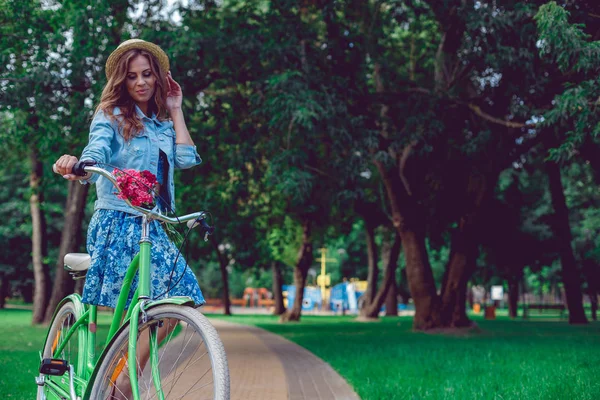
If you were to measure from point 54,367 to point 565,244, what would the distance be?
80.6 feet

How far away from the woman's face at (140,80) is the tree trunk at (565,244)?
73.9ft

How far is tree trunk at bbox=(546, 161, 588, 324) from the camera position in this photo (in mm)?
25500

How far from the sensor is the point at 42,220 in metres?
22.8

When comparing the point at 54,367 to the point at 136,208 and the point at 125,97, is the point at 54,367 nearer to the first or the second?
the point at 136,208

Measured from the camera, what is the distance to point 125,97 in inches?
148

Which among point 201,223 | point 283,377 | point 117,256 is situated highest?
point 201,223

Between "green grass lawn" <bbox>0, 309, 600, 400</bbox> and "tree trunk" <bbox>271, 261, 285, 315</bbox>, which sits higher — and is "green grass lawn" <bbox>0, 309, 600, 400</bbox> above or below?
below

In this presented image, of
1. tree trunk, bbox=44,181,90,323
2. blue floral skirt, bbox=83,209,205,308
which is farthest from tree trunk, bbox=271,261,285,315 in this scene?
blue floral skirt, bbox=83,209,205,308

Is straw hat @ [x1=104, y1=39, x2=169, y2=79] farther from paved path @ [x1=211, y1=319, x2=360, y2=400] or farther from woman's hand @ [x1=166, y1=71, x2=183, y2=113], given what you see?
paved path @ [x1=211, y1=319, x2=360, y2=400]

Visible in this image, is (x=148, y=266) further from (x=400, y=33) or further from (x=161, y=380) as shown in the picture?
(x=400, y=33)

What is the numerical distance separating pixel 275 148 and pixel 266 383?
7471 mm

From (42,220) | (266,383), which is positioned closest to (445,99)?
(266,383)

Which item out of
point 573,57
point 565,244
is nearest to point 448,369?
point 573,57

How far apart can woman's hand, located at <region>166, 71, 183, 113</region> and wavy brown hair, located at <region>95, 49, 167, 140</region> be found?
71 millimetres
